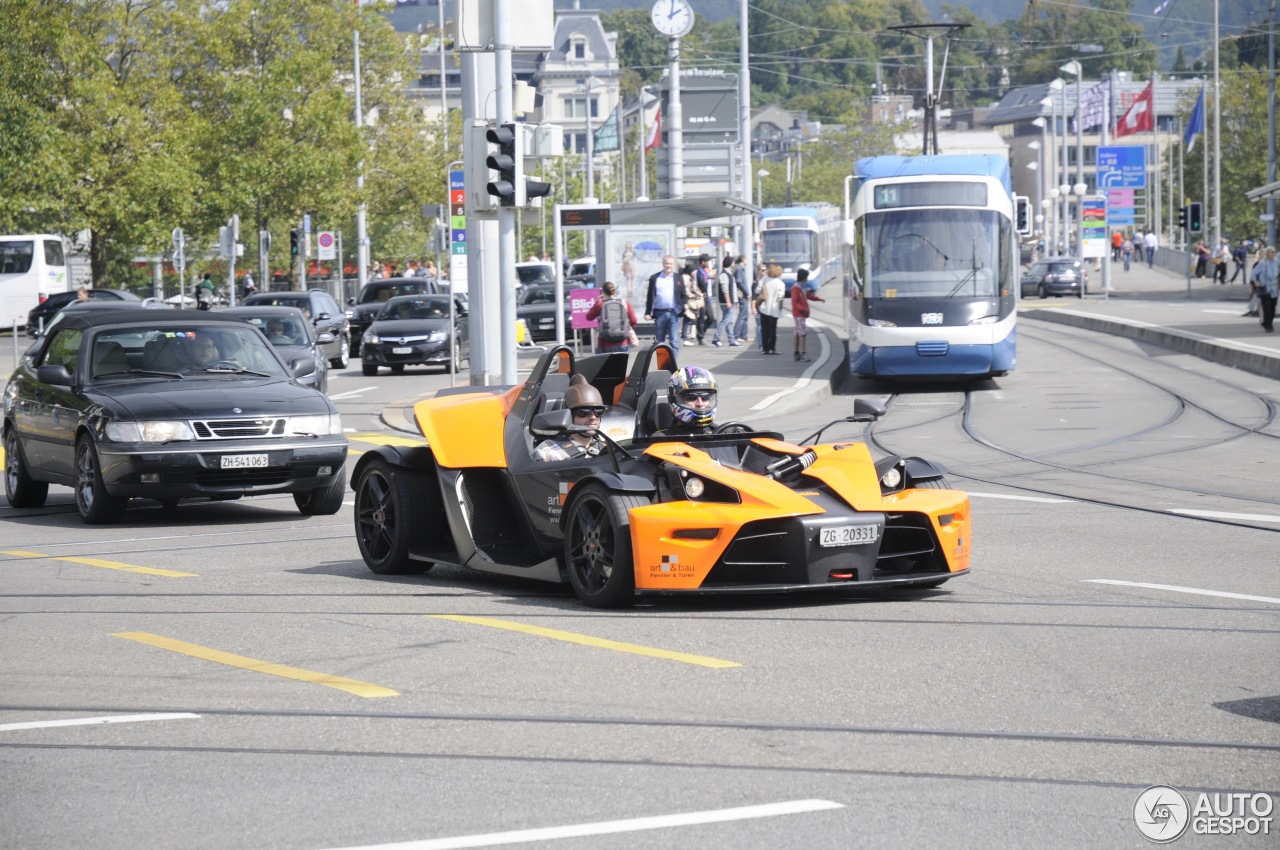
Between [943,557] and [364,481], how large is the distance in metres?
3.65

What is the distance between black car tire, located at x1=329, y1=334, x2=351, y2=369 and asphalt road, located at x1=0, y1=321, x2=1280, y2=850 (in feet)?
85.6

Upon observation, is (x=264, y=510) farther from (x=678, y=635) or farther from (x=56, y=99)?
(x=56, y=99)

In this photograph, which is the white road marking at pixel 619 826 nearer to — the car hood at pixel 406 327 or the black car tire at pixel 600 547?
the black car tire at pixel 600 547

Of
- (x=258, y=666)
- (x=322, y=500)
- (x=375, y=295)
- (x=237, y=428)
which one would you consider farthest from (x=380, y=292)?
(x=258, y=666)

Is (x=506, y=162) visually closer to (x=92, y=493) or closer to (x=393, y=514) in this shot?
(x=92, y=493)

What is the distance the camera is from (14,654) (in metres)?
8.16

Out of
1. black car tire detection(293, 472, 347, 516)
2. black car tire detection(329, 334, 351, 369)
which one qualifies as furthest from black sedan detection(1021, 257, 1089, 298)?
black car tire detection(293, 472, 347, 516)

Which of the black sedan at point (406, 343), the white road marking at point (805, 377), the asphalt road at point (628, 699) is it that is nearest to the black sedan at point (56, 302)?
the black sedan at point (406, 343)

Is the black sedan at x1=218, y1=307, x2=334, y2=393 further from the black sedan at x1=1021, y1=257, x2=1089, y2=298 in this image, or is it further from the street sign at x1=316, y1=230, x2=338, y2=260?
the black sedan at x1=1021, y1=257, x2=1089, y2=298

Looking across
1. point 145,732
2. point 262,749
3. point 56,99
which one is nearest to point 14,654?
point 145,732

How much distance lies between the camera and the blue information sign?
5972 cm

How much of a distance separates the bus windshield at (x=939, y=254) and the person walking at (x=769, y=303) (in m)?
6.48

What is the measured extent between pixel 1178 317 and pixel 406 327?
21227 millimetres

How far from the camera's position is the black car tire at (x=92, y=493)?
44.9 feet
